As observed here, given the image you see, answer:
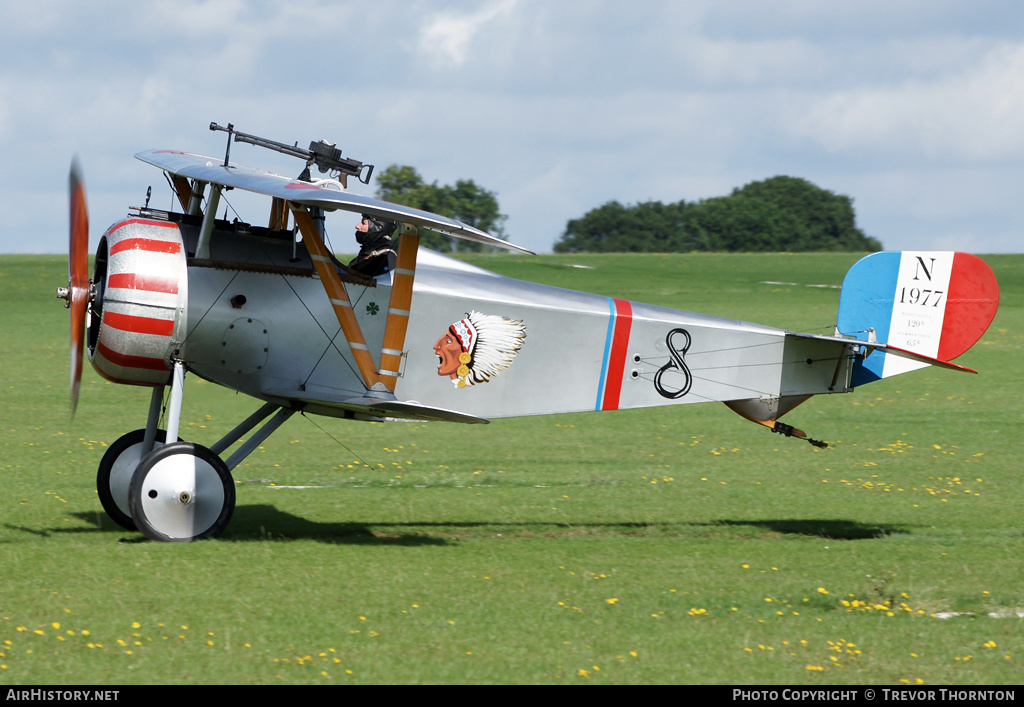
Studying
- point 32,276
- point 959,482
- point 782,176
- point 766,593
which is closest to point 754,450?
point 959,482

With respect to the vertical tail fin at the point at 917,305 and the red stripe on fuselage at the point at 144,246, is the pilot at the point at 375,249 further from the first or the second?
the vertical tail fin at the point at 917,305

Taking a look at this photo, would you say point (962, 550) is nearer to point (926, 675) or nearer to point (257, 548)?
point (926, 675)

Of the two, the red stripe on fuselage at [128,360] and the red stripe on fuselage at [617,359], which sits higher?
the red stripe on fuselage at [617,359]

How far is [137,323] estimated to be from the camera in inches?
357

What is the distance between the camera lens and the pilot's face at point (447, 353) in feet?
33.2

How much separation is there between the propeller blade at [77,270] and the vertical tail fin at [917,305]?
7164 mm

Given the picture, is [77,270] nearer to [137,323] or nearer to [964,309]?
[137,323]

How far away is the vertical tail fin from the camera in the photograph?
1081 centimetres

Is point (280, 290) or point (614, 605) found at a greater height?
point (280, 290)

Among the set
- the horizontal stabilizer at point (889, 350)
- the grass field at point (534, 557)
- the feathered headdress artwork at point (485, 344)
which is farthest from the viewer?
the horizontal stabilizer at point (889, 350)

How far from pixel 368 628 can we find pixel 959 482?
9372mm

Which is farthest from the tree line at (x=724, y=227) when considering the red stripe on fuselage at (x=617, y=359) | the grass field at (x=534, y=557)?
the red stripe on fuselage at (x=617, y=359)

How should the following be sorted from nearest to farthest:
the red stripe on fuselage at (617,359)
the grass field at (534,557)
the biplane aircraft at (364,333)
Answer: the grass field at (534,557) → the biplane aircraft at (364,333) → the red stripe on fuselage at (617,359)

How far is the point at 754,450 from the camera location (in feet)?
54.2
